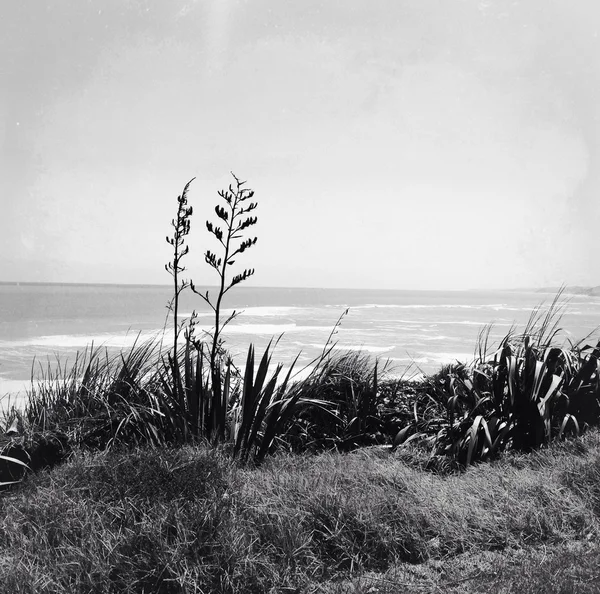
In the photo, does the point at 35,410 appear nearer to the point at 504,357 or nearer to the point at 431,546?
the point at 431,546

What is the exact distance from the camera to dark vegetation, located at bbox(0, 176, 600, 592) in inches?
93.5

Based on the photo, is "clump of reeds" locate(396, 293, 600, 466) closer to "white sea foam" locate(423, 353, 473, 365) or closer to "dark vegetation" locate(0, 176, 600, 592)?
"dark vegetation" locate(0, 176, 600, 592)

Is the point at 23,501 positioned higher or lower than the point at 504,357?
lower

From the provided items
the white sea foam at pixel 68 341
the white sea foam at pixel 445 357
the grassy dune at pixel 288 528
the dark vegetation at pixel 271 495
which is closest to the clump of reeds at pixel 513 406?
the dark vegetation at pixel 271 495

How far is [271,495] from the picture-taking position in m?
2.91

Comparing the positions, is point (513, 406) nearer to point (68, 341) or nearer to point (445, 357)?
point (445, 357)

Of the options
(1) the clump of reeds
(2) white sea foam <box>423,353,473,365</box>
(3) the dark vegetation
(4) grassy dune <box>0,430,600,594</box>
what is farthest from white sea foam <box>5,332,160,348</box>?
(4) grassy dune <box>0,430,600,594</box>

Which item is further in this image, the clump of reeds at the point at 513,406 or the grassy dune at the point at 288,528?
the clump of reeds at the point at 513,406

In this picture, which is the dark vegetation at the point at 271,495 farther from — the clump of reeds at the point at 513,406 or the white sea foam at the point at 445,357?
the white sea foam at the point at 445,357

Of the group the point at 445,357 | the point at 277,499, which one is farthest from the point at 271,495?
the point at 445,357

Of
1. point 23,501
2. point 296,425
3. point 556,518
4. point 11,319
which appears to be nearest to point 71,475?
point 23,501

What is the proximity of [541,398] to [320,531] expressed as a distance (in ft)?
8.56

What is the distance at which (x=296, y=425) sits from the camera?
4.68 metres

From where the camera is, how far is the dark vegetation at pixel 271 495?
7.79 feet
